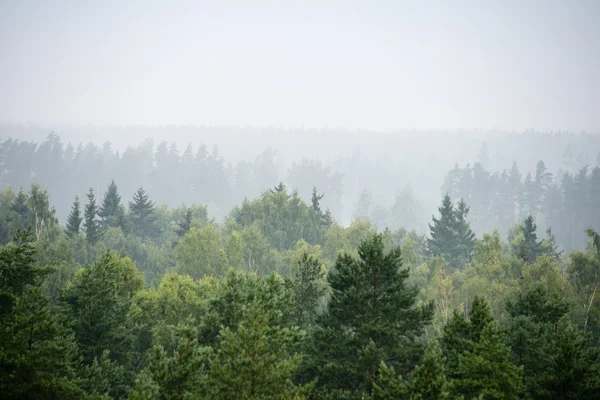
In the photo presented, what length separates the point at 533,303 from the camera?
73.5ft

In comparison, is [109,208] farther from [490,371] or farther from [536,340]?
[490,371]

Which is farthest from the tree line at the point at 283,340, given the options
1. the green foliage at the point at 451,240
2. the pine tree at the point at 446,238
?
the pine tree at the point at 446,238

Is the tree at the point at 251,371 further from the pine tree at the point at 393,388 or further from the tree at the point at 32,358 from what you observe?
the tree at the point at 32,358

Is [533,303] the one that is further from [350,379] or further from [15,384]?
[15,384]

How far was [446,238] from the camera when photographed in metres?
69.4

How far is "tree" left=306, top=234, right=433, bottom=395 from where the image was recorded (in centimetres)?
1920

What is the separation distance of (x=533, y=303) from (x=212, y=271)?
114 ft

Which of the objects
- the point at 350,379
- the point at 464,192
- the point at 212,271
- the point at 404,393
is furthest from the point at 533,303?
the point at 464,192

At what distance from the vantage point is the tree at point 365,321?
19203mm

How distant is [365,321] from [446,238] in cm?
5384

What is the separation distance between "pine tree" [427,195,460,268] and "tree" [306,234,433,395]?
51060mm

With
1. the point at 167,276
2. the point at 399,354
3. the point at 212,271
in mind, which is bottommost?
the point at 212,271

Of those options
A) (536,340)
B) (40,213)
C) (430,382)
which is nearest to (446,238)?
(536,340)

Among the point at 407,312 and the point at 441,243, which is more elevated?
the point at 407,312
